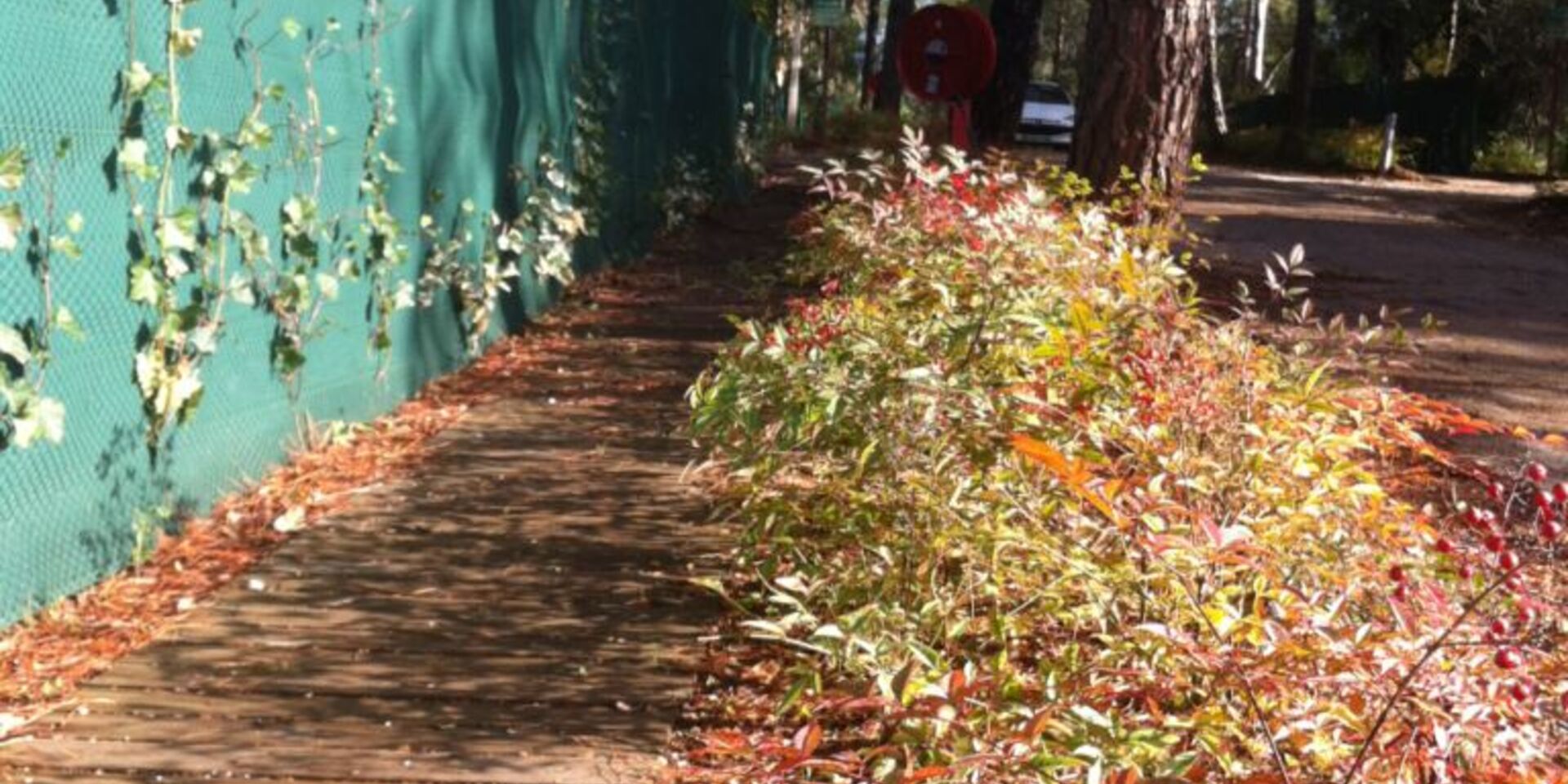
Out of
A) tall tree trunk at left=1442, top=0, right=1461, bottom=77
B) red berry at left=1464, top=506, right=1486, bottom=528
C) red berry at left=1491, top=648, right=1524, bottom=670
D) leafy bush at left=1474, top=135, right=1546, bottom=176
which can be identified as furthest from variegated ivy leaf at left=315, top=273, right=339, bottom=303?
tall tree trunk at left=1442, top=0, right=1461, bottom=77

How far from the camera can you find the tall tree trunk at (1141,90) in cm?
1065

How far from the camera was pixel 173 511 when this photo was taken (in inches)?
225

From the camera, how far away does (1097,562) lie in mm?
4086

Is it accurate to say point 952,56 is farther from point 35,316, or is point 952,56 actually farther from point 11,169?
point 11,169

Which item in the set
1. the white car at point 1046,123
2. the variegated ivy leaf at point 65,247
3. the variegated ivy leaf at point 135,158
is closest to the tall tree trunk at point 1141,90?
the variegated ivy leaf at point 135,158

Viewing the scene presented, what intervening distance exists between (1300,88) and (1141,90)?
31176 mm

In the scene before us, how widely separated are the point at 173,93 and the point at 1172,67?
6.52 metres

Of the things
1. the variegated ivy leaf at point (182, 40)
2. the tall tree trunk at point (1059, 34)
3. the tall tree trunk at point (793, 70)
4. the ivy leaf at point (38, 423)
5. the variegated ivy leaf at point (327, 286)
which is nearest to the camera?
the ivy leaf at point (38, 423)

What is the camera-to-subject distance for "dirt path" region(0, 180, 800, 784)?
395 centimetres

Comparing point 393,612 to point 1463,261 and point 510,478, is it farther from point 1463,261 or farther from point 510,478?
point 1463,261

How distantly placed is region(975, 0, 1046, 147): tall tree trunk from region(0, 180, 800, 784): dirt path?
49.6 ft

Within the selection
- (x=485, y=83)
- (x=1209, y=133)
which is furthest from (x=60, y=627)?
(x=1209, y=133)

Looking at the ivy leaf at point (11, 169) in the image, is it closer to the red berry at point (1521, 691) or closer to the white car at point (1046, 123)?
the red berry at point (1521, 691)

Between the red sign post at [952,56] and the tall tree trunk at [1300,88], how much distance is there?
81.6 feet
